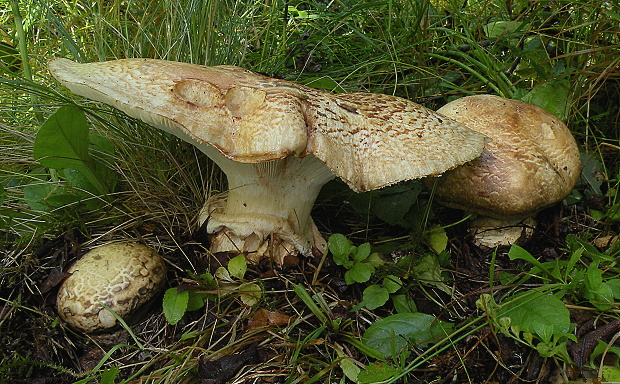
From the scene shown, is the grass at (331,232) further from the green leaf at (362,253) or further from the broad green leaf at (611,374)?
the green leaf at (362,253)

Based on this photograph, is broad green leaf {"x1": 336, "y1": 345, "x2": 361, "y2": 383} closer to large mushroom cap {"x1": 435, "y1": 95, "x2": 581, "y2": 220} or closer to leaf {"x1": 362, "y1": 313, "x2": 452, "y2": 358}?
leaf {"x1": 362, "y1": 313, "x2": 452, "y2": 358}

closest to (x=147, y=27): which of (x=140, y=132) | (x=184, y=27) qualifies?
(x=184, y=27)

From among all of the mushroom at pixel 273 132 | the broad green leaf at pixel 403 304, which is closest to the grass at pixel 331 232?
the broad green leaf at pixel 403 304

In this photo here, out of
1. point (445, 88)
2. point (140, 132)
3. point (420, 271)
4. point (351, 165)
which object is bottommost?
point (420, 271)

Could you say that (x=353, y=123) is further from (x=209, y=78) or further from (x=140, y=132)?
(x=140, y=132)

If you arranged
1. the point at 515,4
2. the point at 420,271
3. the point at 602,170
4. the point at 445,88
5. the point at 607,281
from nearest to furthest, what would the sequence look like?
the point at 607,281 < the point at 420,271 < the point at 602,170 < the point at 445,88 < the point at 515,4

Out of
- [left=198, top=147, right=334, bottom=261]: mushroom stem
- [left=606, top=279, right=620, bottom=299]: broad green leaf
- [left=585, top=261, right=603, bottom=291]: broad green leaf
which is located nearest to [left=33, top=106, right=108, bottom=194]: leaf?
[left=198, top=147, right=334, bottom=261]: mushroom stem
